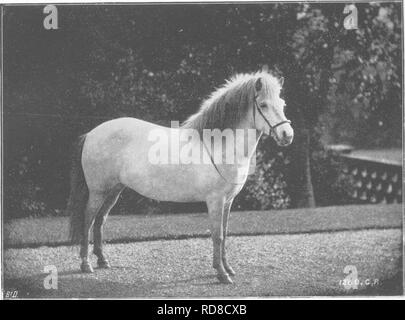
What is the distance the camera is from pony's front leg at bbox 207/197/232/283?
4.62 metres

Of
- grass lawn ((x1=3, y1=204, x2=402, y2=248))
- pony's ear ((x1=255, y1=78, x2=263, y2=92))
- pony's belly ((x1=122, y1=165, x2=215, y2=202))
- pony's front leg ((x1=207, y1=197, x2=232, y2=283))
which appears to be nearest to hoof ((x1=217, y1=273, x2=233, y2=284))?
pony's front leg ((x1=207, y1=197, x2=232, y2=283))

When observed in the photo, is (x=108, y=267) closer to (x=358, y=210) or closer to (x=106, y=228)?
(x=106, y=228)

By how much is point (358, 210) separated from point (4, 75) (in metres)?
3.33

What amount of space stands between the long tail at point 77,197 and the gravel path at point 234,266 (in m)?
0.19

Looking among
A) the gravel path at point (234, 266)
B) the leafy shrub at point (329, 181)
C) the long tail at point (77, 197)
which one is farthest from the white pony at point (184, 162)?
the leafy shrub at point (329, 181)

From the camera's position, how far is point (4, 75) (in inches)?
193

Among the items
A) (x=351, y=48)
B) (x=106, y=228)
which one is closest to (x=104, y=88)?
(x=106, y=228)

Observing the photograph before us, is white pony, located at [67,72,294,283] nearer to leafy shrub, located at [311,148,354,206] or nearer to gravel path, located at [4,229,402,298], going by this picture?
gravel path, located at [4,229,402,298]

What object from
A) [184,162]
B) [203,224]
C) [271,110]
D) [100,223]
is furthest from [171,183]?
[271,110]

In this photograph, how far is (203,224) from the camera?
489 centimetres

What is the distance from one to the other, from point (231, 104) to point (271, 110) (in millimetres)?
327

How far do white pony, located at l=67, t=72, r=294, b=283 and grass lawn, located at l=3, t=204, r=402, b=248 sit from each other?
175 millimetres

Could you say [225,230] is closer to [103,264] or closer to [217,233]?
[217,233]

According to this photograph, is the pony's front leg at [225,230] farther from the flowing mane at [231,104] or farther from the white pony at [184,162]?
the flowing mane at [231,104]
